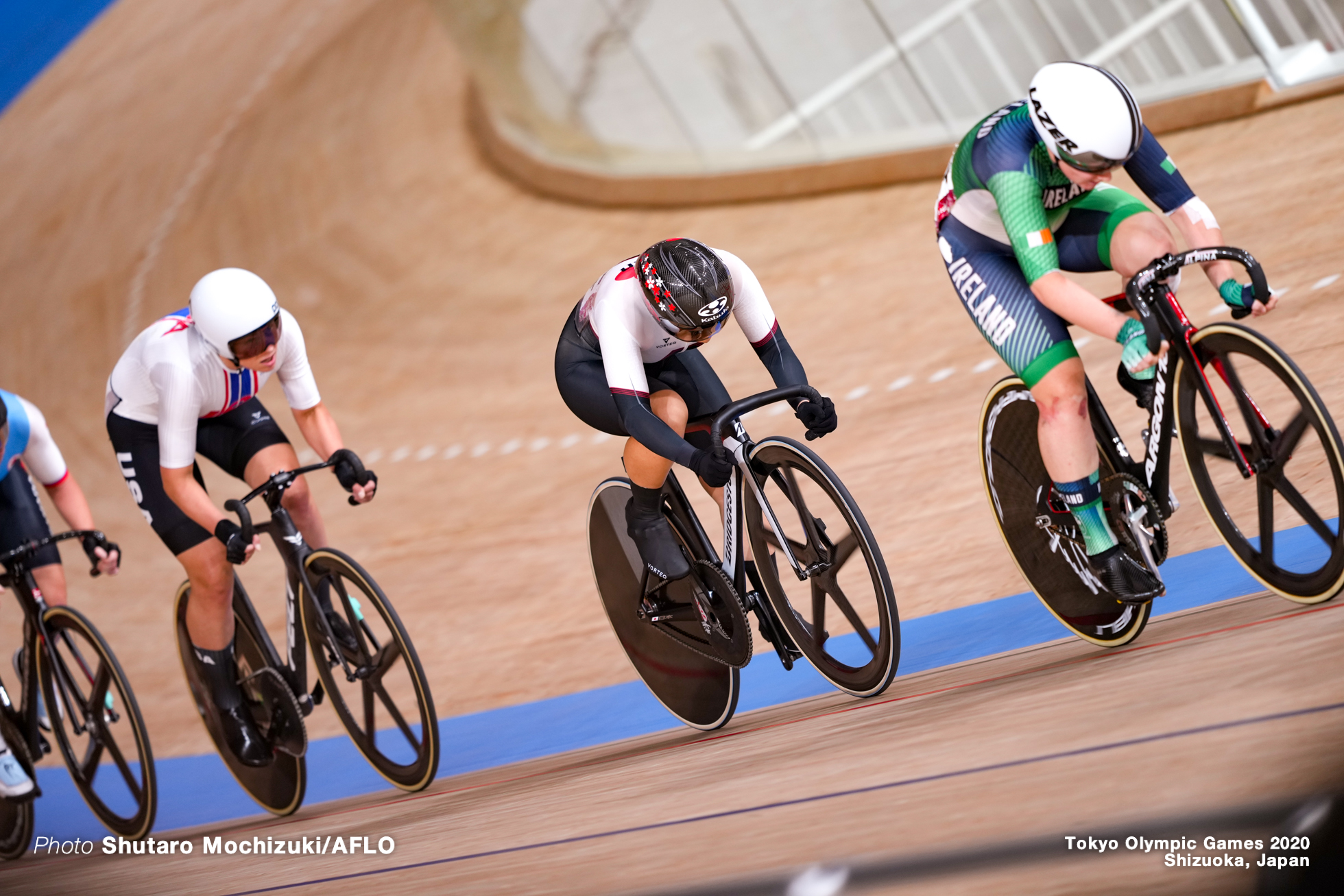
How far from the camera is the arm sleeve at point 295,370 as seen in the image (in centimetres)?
313

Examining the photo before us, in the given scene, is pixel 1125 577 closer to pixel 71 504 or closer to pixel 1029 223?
pixel 1029 223

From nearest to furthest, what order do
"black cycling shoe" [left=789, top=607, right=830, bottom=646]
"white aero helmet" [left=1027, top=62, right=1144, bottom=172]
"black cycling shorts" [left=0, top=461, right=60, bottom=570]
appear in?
"white aero helmet" [left=1027, top=62, right=1144, bottom=172] < "black cycling shoe" [left=789, top=607, right=830, bottom=646] < "black cycling shorts" [left=0, top=461, right=60, bottom=570]

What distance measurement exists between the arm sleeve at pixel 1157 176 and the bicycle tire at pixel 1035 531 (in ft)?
1.48

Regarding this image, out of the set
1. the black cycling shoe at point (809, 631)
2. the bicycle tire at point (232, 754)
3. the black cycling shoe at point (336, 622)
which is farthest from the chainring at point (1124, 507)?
the bicycle tire at point (232, 754)

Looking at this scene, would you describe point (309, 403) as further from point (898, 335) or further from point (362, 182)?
point (362, 182)

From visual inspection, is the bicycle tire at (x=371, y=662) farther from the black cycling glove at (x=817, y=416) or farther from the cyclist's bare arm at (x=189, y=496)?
the black cycling glove at (x=817, y=416)

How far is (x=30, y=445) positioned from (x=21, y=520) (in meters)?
0.24

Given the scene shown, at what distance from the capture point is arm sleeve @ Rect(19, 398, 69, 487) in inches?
143

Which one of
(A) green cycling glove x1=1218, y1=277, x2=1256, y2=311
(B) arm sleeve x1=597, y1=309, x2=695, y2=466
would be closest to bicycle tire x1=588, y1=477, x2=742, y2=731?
(B) arm sleeve x1=597, y1=309, x2=695, y2=466

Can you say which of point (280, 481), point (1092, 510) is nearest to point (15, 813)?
point (280, 481)

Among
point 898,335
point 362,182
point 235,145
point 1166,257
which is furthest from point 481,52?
point 1166,257

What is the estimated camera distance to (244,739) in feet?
11.1

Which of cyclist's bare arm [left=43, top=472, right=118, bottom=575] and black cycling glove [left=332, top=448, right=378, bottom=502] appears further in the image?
cyclist's bare arm [left=43, top=472, right=118, bottom=575]

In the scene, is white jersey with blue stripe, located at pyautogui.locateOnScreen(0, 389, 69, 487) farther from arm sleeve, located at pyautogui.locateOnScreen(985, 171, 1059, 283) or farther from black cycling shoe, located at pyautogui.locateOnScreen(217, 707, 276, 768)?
arm sleeve, located at pyautogui.locateOnScreen(985, 171, 1059, 283)
